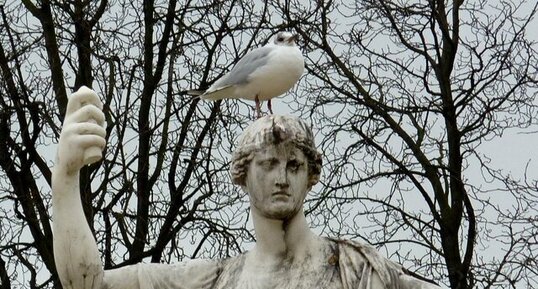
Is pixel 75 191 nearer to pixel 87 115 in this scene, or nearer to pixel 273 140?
pixel 87 115

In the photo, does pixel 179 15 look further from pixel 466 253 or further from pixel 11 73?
pixel 466 253

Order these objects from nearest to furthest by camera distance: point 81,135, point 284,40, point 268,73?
point 81,135, point 268,73, point 284,40

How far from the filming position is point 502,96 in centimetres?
1750

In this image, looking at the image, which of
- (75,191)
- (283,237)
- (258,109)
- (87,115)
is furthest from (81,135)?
(258,109)

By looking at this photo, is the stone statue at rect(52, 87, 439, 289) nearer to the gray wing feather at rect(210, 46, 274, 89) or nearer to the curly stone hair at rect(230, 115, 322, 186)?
the curly stone hair at rect(230, 115, 322, 186)

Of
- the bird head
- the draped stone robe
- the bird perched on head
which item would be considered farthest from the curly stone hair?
the bird head

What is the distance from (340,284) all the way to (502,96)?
939cm

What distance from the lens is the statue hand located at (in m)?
8.16

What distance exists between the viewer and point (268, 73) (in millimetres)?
12688

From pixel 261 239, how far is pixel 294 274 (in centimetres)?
22

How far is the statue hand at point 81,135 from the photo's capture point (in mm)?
8156

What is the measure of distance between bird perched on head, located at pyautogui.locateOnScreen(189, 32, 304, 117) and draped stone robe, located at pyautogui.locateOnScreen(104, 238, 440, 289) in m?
3.57

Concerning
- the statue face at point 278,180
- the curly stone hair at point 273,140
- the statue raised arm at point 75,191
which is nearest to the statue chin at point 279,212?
the statue face at point 278,180

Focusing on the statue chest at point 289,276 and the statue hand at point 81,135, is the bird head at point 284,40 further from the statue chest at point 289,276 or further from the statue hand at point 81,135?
the statue hand at point 81,135
